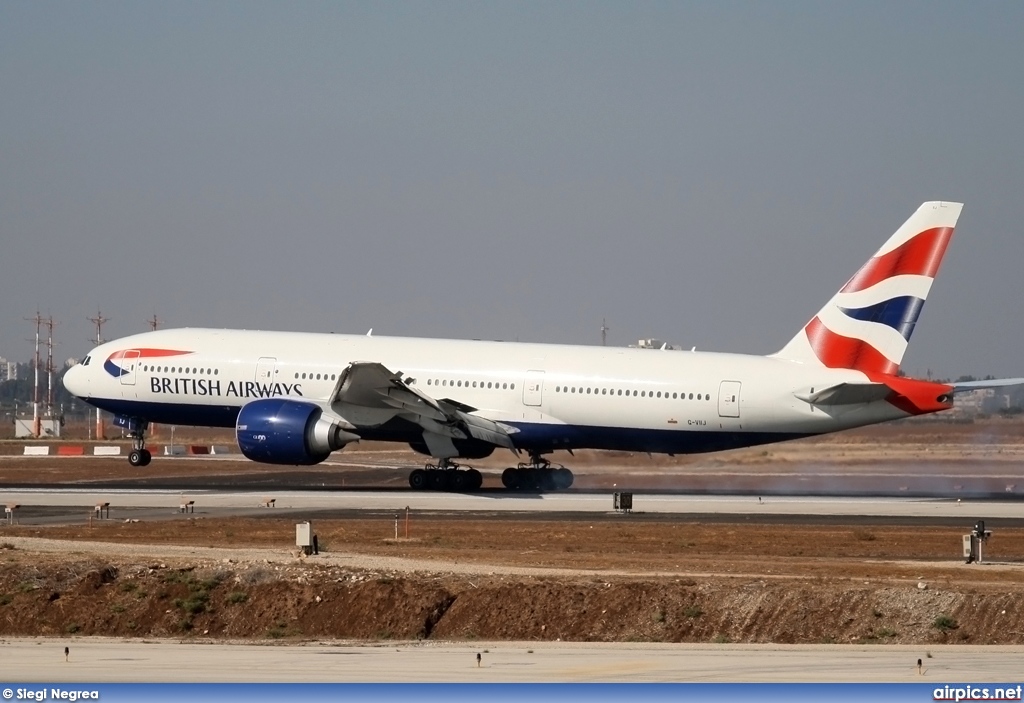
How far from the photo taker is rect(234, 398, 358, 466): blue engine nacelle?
143ft

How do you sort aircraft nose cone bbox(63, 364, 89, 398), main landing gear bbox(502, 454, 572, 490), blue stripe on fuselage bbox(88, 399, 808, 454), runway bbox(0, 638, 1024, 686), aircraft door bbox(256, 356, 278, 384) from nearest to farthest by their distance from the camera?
runway bbox(0, 638, 1024, 686) < blue stripe on fuselage bbox(88, 399, 808, 454) < aircraft door bbox(256, 356, 278, 384) < main landing gear bbox(502, 454, 572, 490) < aircraft nose cone bbox(63, 364, 89, 398)

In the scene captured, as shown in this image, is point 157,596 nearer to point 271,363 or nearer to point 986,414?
point 271,363

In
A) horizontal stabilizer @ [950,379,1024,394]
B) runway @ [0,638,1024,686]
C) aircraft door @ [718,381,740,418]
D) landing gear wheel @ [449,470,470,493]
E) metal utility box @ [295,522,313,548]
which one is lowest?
runway @ [0,638,1024,686]

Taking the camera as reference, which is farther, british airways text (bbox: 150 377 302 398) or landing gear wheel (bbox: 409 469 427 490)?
british airways text (bbox: 150 377 302 398)

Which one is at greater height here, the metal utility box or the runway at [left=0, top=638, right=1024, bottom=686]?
the metal utility box

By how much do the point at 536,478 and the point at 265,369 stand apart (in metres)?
9.62

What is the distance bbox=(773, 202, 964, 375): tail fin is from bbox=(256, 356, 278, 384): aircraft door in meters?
17.9

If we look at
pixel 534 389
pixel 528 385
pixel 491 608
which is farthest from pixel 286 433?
pixel 491 608

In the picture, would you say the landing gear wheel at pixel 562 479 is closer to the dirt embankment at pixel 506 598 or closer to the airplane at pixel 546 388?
the airplane at pixel 546 388

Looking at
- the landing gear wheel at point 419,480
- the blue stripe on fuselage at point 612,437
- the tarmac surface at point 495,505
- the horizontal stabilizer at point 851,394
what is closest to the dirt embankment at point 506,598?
the tarmac surface at point 495,505

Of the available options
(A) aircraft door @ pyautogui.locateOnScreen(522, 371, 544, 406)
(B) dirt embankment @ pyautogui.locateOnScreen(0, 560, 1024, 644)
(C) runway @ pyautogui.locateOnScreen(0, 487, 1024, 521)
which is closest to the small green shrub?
(B) dirt embankment @ pyautogui.locateOnScreen(0, 560, 1024, 644)

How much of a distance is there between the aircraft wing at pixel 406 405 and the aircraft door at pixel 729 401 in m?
6.59

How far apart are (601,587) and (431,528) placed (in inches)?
472

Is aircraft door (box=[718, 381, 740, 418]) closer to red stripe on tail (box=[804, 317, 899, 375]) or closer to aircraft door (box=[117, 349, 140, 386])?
red stripe on tail (box=[804, 317, 899, 375])
